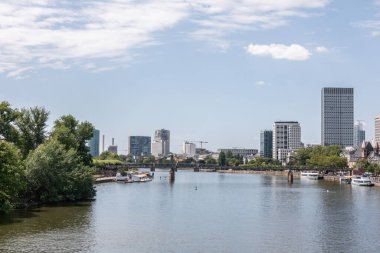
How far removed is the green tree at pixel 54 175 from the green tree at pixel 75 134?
10570mm

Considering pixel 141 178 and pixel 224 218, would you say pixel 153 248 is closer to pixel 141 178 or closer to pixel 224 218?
pixel 224 218

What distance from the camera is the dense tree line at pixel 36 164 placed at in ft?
238

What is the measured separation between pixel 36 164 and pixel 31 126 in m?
17.6

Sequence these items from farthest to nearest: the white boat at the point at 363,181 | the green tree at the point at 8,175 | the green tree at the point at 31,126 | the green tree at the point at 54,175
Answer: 1. the white boat at the point at 363,181
2. the green tree at the point at 31,126
3. the green tree at the point at 54,175
4. the green tree at the point at 8,175

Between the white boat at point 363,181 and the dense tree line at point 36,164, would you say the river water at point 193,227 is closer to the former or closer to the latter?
the dense tree line at point 36,164

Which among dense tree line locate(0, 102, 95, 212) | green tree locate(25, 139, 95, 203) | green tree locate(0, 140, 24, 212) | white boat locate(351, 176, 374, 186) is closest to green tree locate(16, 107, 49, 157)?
dense tree line locate(0, 102, 95, 212)

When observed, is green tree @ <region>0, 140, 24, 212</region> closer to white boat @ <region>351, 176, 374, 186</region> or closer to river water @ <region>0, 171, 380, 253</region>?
river water @ <region>0, 171, 380, 253</region>

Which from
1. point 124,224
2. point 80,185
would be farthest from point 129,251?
point 80,185

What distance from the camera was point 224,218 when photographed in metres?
77.8

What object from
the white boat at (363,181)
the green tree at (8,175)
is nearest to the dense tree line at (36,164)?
the green tree at (8,175)

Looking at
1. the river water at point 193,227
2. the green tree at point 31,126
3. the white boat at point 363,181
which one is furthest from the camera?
the white boat at point 363,181

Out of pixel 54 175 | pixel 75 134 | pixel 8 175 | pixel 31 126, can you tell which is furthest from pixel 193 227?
pixel 75 134

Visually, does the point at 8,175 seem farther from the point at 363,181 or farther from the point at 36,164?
the point at 363,181

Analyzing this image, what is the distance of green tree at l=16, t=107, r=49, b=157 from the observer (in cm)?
10006
